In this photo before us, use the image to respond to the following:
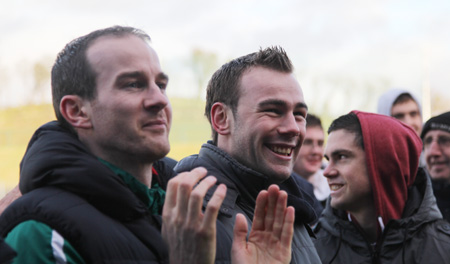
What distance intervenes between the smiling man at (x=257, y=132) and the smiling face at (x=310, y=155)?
11.0 ft

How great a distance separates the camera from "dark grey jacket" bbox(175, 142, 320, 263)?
2711 mm

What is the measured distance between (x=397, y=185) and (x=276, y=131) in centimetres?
135

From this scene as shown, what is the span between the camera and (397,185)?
3.84 m

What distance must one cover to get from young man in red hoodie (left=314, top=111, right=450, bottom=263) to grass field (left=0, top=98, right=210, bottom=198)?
24748mm

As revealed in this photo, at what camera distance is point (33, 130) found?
1436 inches

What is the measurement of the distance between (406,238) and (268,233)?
5.34ft

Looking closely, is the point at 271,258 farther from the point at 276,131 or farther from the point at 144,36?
the point at 144,36

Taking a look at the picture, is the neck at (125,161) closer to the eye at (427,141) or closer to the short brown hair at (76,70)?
the short brown hair at (76,70)

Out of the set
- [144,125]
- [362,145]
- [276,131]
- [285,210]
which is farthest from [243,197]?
[362,145]

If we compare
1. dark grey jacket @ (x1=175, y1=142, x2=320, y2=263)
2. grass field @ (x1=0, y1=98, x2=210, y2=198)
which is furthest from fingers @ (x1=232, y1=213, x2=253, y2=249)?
grass field @ (x1=0, y1=98, x2=210, y2=198)

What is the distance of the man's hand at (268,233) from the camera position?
224cm

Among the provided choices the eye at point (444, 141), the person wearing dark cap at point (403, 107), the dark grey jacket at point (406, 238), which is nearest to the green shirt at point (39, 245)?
the dark grey jacket at point (406, 238)

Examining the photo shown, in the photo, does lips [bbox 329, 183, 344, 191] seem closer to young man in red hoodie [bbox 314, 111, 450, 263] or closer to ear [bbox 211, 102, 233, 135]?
young man in red hoodie [bbox 314, 111, 450, 263]

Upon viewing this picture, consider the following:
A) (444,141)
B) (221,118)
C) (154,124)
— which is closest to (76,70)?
(154,124)
